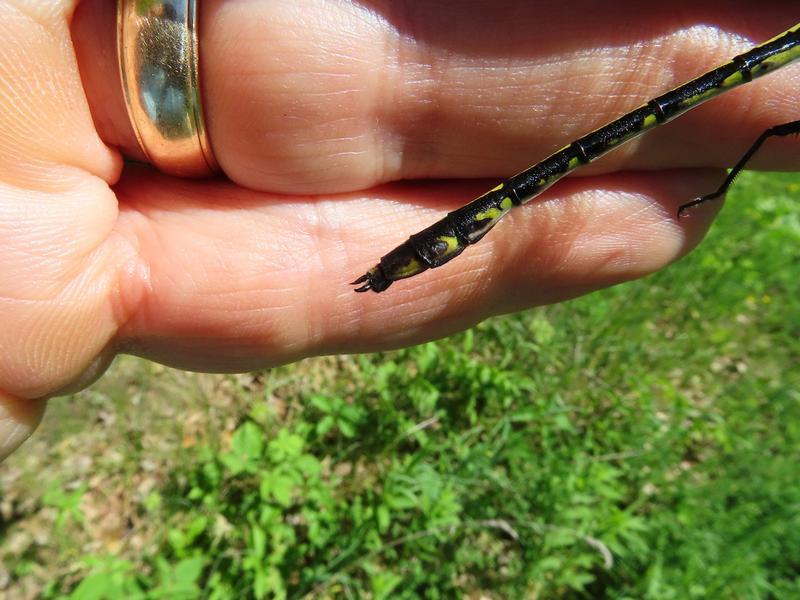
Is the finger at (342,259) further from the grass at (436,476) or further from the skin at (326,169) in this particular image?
the grass at (436,476)

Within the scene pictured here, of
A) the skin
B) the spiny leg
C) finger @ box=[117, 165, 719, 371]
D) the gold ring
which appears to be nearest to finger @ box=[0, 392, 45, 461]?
the skin

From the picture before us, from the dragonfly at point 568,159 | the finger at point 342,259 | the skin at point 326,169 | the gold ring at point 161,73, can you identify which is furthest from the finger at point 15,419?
the dragonfly at point 568,159

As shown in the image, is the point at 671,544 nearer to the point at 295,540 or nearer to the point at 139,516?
the point at 295,540

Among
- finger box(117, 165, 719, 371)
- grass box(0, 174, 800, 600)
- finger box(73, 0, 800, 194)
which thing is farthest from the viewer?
grass box(0, 174, 800, 600)

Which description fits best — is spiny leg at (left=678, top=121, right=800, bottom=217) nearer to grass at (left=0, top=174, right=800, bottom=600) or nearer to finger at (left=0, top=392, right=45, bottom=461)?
grass at (left=0, top=174, right=800, bottom=600)

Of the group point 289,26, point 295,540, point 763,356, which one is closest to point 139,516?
point 295,540

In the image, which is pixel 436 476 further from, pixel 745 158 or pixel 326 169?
pixel 745 158
